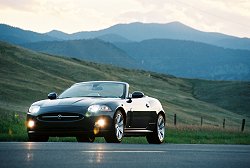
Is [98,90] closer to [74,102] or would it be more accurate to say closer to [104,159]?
[74,102]

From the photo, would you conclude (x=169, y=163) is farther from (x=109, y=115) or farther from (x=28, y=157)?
(x=109, y=115)

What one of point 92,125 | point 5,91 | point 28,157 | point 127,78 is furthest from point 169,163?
point 127,78

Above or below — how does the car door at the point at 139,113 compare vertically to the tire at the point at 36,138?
above

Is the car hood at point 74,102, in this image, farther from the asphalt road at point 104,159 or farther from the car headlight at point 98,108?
the asphalt road at point 104,159

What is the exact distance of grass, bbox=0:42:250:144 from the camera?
216ft

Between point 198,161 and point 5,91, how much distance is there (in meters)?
62.2

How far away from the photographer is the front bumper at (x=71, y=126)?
591 inches

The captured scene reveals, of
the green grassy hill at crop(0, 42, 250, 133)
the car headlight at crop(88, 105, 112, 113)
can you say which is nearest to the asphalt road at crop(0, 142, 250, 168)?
the car headlight at crop(88, 105, 112, 113)

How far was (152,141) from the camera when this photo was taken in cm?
1783

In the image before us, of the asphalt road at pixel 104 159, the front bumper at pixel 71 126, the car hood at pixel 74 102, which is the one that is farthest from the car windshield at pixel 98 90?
the asphalt road at pixel 104 159

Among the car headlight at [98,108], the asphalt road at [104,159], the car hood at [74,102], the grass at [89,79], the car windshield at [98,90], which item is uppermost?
the grass at [89,79]

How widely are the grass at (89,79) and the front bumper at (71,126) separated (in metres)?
3.74

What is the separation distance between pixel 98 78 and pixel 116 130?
99291 mm

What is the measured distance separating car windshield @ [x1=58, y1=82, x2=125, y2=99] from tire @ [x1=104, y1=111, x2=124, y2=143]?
30.6 inches
